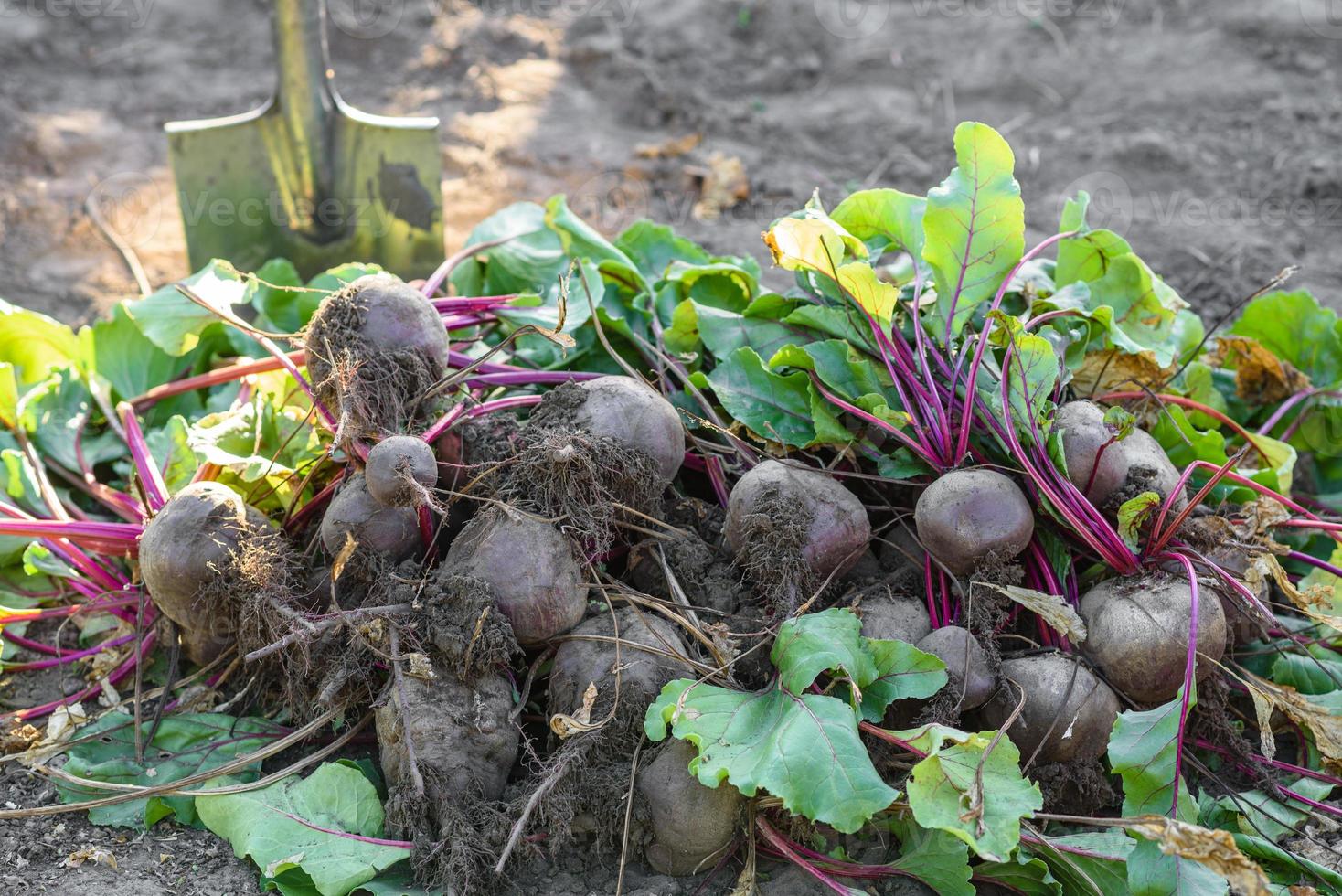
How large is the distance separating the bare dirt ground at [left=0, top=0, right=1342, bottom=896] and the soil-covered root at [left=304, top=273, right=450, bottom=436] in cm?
238

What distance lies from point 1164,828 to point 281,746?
1718 millimetres

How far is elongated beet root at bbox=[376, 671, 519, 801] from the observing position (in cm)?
212

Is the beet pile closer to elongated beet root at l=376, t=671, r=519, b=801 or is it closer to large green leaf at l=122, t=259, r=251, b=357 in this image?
elongated beet root at l=376, t=671, r=519, b=801

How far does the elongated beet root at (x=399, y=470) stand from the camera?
2123 mm

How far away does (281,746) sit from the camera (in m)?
2.29

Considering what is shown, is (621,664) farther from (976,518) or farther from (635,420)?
(976,518)

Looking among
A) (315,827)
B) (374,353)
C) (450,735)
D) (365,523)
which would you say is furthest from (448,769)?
(374,353)

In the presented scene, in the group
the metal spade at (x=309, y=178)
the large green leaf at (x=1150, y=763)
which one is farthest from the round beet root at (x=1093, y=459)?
the metal spade at (x=309, y=178)

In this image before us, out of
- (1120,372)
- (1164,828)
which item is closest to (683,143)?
(1120,372)

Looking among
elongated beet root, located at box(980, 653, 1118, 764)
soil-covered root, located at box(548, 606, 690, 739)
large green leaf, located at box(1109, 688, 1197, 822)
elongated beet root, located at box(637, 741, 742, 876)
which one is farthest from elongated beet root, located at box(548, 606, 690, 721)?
large green leaf, located at box(1109, 688, 1197, 822)

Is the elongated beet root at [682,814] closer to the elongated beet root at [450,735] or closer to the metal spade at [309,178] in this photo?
the elongated beet root at [450,735]

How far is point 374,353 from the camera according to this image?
7.77 ft

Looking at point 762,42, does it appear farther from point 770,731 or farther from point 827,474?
point 770,731

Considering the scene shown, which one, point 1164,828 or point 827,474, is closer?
point 1164,828
